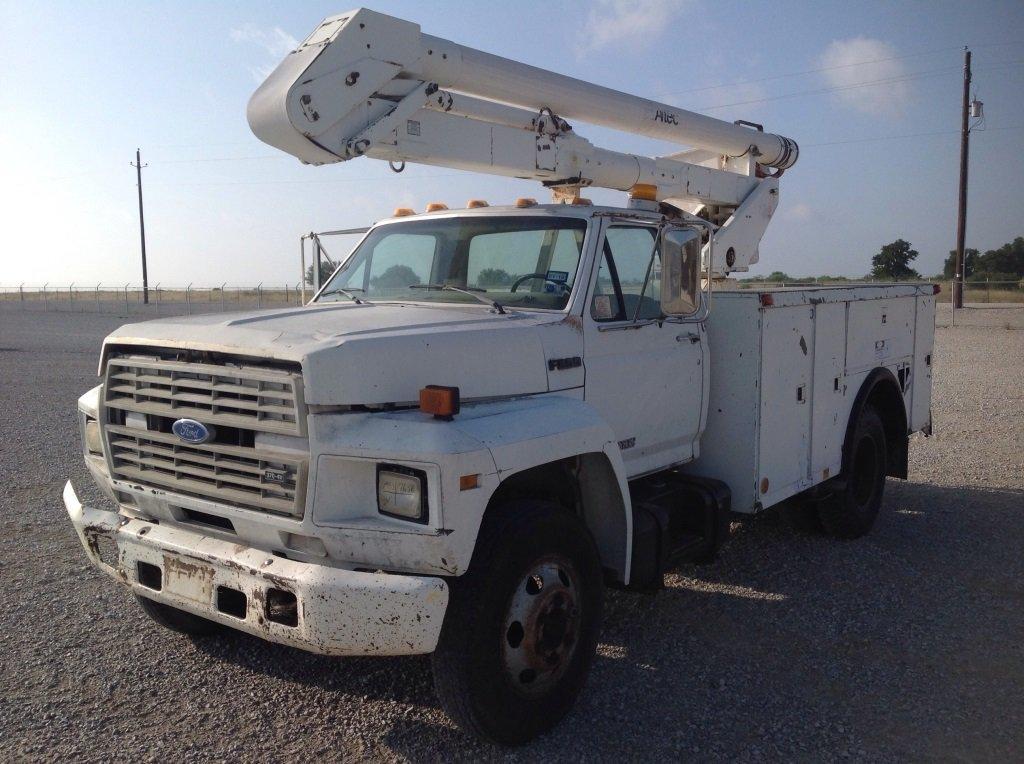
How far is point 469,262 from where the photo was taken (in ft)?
15.9

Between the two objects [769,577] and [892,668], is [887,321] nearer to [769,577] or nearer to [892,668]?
[769,577]

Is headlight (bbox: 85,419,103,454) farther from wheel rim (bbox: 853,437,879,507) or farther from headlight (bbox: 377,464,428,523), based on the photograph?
wheel rim (bbox: 853,437,879,507)

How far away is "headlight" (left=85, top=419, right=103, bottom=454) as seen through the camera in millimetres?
4289

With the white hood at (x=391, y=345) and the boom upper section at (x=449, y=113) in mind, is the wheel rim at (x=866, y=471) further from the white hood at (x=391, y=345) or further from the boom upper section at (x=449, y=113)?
the white hood at (x=391, y=345)

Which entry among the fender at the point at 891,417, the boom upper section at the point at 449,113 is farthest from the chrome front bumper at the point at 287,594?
the fender at the point at 891,417

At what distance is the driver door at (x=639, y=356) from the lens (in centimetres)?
436

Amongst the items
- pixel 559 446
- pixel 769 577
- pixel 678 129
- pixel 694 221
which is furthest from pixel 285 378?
pixel 678 129

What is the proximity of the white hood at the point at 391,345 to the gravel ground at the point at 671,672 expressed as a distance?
1542 mm

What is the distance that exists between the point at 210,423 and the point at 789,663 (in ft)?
10.3

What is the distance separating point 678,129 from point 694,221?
7.28 ft

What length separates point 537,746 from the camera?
3666mm

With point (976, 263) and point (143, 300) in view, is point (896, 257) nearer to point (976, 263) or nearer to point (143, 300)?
point (976, 263)

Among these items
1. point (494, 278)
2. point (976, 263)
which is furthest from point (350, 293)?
point (976, 263)

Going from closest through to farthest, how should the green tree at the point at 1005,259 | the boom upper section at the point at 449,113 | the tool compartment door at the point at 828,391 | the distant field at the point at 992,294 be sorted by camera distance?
the boom upper section at the point at 449,113
the tool compartment door at the point at 828,391
the distant field at the point at 992,294
the green tree at the point at 1005,259
